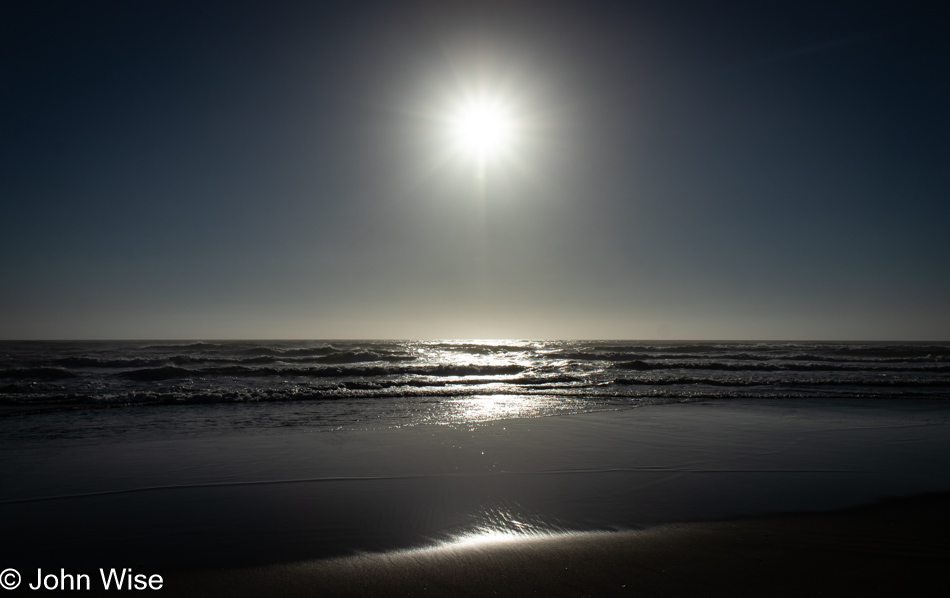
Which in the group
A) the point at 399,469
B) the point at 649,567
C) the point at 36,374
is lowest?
the point at 36,374

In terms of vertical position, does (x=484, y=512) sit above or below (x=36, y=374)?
above

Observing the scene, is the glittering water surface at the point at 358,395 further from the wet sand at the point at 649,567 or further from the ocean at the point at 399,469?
the wet sand at the point at 649,567

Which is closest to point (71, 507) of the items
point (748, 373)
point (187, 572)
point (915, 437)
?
point (187, 572)

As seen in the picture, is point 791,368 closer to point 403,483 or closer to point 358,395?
point 358,395

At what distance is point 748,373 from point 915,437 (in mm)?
18396

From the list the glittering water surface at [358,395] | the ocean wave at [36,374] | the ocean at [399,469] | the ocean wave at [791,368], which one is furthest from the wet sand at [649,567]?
the ocean wave at [36,374]

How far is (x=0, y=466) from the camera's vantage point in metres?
6.16

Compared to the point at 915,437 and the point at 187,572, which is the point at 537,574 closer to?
the point at 187,572

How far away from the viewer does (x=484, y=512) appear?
447 centimetres

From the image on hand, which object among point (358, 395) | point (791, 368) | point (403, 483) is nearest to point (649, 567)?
point (403, 483)

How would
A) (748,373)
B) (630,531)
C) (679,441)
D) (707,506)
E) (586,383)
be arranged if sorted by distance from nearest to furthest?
→ 1. (630,531)
2. (707,506)
3. (679,441)
4. (586,383)
5. (748,373)

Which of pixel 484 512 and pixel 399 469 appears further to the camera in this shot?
pixel 399 469

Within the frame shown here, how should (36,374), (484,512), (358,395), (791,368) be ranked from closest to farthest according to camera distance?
1. (484,512)
2. (358,395)
3. (36,374)
4. (791,368)

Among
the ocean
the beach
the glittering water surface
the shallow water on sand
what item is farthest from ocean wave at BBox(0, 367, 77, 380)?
the beach
